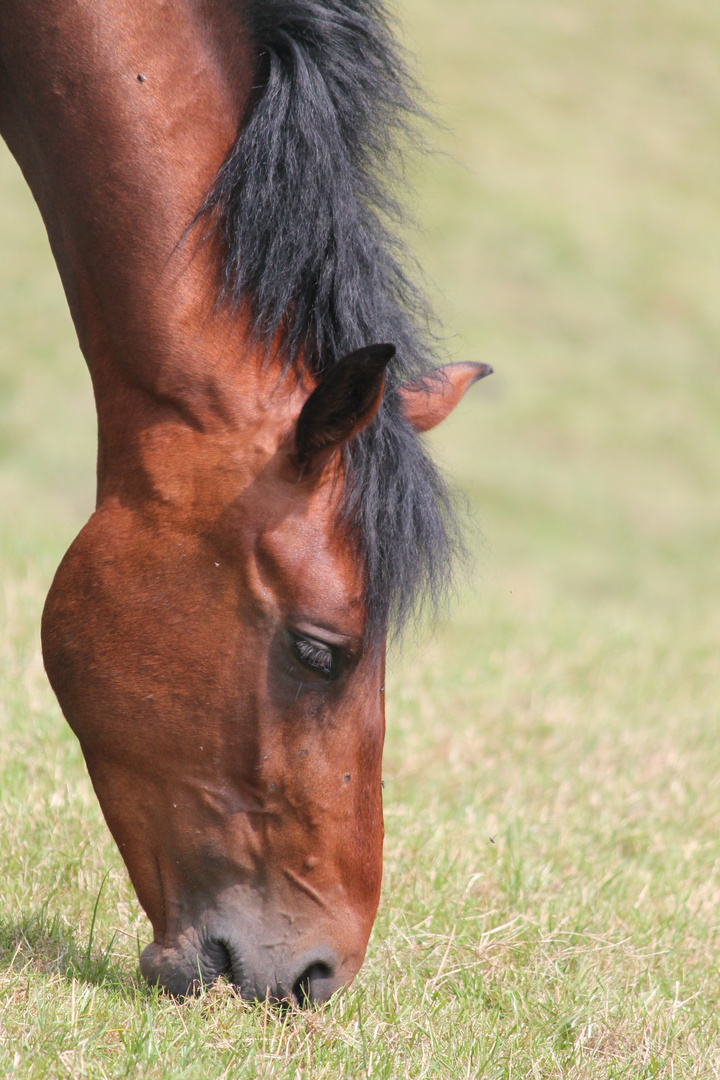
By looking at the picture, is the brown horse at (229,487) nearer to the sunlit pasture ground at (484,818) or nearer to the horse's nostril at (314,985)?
the horse's nostril at (314,985)

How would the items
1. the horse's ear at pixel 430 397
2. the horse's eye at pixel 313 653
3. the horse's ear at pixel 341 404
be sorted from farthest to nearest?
the horse's ear at pixel 430 397 < the horse's eye at pixel 313 653 < the horse's ear at pixel 341 404

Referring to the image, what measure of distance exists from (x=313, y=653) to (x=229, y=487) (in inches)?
14.6

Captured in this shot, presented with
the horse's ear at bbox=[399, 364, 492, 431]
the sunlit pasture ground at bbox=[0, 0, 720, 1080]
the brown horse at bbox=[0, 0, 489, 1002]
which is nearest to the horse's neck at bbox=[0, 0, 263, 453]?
the brown horse at bbox=[0, 0, 489, 1002]

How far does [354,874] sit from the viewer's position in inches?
91.9

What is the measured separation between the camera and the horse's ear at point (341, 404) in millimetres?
2109

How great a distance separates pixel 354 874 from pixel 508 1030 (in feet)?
1.78

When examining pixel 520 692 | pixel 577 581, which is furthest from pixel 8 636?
pixel 577 581

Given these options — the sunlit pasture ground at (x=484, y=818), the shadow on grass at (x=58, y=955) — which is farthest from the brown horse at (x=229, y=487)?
the sunlit pasture ground at (x=484, y=818)

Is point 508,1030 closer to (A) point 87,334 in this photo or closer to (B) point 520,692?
(A) point 87,334

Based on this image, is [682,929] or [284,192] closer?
[284,192]

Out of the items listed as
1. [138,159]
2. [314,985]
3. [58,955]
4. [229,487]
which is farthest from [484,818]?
[138,159]

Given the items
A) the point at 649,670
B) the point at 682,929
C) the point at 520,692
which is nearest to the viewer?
the point at 682,929

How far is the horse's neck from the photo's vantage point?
92.1 inches

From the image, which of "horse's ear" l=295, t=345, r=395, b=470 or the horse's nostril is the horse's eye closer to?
"horse's ear" l=295, t=345, r=395, b=470
